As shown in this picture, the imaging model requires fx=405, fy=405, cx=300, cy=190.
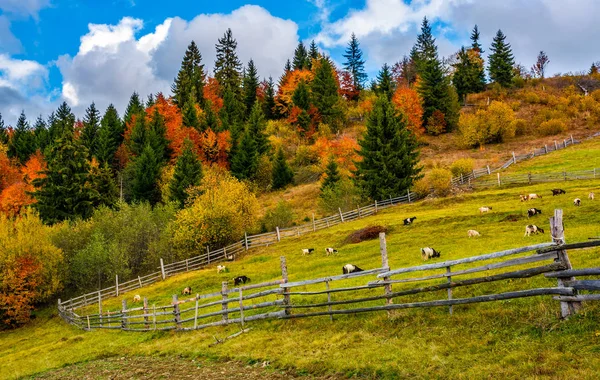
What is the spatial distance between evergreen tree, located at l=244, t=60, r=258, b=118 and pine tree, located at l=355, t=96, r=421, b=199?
4973cm

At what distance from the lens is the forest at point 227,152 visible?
41688 mm

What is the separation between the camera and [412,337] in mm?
10156

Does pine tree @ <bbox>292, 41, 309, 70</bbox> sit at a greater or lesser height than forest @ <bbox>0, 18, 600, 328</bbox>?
greater

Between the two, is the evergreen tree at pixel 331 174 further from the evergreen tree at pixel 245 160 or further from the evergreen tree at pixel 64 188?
the evergreen tree at pixel 64 188

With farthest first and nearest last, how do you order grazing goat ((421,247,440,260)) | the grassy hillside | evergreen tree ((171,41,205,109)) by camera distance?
evergreen tree ((171,41,205,109)) → grazing goat ((421,247,440,260)) → the grassy hillside

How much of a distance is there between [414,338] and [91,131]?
267ft

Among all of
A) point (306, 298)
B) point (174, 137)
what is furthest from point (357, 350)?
point (174, 137)

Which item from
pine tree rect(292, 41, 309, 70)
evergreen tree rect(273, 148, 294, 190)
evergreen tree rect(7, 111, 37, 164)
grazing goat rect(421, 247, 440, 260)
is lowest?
grazing goat rect(421, 247, 440, 260)

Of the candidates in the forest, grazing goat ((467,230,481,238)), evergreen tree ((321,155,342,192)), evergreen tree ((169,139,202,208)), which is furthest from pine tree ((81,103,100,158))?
grazing goat ((467,230,481,238))

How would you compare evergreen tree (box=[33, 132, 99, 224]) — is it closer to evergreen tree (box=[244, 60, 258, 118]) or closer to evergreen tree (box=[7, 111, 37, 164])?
evergreen tree (box=[7, 111, 37, 164])

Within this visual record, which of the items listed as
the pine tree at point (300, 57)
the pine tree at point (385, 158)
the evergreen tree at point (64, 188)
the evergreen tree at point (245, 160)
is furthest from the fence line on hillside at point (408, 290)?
the pine tree at point (300, 57)

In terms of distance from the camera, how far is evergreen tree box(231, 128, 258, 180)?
7038cm

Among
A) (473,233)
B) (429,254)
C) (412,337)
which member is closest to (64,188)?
(429,254)

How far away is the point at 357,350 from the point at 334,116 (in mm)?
79581
